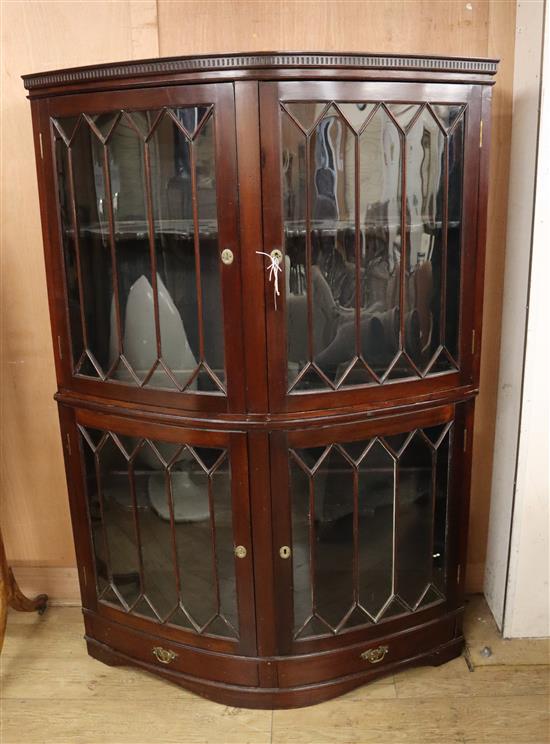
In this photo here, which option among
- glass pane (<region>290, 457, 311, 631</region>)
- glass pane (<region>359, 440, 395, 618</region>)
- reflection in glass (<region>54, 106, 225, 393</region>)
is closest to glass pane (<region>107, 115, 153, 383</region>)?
reflection in glass (<region>54, 106, 225, 393</region>)

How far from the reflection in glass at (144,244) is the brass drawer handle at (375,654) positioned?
29.9 inches

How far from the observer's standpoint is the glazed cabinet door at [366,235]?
145 cm

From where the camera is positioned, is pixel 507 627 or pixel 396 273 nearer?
pixel 396 273

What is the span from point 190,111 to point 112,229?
31cm

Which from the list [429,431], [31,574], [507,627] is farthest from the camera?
[31,574]

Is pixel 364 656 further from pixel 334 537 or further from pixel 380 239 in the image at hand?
pixel 380 239

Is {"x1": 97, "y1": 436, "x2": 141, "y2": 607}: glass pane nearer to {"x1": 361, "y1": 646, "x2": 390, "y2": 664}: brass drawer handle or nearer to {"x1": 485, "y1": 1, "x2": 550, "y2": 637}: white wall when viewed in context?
{"x1": 361, "y1": 646, "x2": 390, "y2": 664}: brass drawer handle

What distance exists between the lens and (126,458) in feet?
5.66

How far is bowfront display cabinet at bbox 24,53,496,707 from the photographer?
147cm

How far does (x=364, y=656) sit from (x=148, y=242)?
3.63 ft

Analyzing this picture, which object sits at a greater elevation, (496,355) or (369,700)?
(496,355)

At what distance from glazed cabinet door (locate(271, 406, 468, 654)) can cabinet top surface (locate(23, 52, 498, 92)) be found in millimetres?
733

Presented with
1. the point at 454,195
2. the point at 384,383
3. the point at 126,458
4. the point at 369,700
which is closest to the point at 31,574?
the point at 126,458

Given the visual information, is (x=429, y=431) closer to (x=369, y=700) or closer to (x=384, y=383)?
(x=384, y=383)
